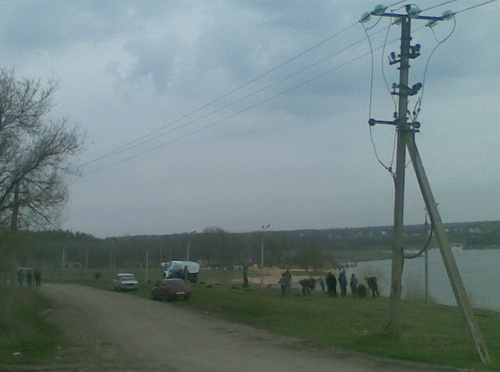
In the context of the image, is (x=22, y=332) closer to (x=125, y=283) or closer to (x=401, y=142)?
(x=401, y=142)

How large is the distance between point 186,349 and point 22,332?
8539 mm

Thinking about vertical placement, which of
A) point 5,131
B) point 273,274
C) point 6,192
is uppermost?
point 5,131

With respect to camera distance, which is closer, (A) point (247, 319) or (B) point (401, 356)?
(B) point (401, 356)

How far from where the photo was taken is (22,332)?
73.7 feet

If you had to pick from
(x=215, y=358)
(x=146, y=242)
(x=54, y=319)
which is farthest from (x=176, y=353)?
(x=146, y=242)

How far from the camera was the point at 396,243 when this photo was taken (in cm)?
1803

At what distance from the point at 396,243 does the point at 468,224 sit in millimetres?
46652

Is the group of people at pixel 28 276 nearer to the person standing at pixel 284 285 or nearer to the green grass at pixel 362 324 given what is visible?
the green grass at pixel 362 324

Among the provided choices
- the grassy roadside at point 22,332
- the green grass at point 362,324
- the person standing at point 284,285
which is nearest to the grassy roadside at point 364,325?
the green grass at point 362,324

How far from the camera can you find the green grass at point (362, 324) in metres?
15.7

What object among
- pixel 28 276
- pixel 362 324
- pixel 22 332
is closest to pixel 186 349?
pixel 362 324

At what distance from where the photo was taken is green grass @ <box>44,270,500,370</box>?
51.6ft

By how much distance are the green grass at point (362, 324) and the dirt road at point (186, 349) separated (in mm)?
956

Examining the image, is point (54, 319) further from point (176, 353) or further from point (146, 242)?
point (146, 242)
